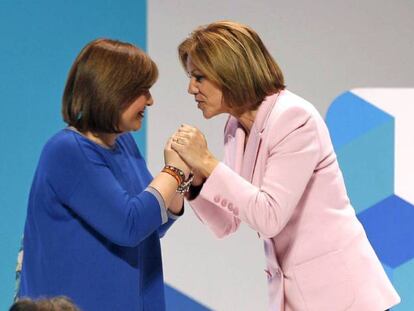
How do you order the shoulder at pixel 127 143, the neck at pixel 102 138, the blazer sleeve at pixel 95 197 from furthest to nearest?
1. the shoulder at pixel 127 143
2. the neck at pixel 102 138
3. the blazer sleeve at pixel 95 197

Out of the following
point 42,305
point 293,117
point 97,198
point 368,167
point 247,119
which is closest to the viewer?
point 42,305

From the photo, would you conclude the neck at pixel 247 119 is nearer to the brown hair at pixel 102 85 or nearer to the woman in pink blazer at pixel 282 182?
the woman in pink blazer at pixel 282 182

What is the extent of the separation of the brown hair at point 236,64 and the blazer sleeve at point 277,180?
103 millimetres

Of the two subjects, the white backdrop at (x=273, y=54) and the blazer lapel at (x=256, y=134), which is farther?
the white backdrop at (x=273, y=54)

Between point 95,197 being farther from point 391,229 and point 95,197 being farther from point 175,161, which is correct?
point 391,229

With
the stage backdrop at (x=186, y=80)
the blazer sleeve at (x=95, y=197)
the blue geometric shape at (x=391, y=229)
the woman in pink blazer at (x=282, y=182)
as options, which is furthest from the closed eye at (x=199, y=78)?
the blue geometric shape at (x=391, y=229)

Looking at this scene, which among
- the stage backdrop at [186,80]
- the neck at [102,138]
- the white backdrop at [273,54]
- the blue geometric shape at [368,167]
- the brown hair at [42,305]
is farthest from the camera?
the blue geometric shape at [368,167]

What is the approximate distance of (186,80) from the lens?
11.5 ft

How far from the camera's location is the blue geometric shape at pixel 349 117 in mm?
3646

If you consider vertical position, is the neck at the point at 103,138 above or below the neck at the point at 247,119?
above

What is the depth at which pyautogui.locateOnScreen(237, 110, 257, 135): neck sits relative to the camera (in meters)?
2.31

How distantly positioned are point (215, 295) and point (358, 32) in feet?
3.80

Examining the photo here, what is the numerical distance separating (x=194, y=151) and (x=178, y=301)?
1.40m

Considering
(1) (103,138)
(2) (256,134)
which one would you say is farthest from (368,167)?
(1) (103,138)
